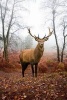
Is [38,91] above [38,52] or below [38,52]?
below

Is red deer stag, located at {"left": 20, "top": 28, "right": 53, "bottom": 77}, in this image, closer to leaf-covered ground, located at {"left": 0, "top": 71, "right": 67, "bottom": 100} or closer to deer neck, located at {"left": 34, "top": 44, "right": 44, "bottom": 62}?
deer neck, located at {"left": 34, "top": 44, "right": 44, "bottom": 62}

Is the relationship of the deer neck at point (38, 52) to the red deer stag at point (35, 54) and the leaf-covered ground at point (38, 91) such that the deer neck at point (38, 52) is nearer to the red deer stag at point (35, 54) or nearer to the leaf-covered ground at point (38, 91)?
the red deer stag at point (35, 54)

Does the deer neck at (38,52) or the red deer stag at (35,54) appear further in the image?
the deer neck at (38,52)

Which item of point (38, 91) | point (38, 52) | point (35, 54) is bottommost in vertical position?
point (38, 91)

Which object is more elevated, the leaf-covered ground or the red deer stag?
the red deer stag

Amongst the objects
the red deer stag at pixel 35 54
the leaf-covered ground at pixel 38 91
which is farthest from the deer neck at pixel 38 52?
the leaf-covered ground at pixel 38 91

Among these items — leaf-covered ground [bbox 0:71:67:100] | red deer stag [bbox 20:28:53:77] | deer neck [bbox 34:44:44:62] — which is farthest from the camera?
deer neck [bbox 34:44:44:62]

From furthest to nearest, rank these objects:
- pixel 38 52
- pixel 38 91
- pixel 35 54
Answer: pixel 35 54 → pixel 38 52 → pixel 38 91

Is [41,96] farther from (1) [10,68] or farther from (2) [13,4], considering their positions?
(2) [13,4]

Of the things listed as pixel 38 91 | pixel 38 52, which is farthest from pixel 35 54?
pixel 38 91

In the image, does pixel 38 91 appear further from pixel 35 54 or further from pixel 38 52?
pixel 35 54

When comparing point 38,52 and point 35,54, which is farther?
point 35,54

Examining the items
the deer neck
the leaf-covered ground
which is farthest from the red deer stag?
the leaf-covered ground

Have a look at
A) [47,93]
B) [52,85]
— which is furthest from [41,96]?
[52,85]
